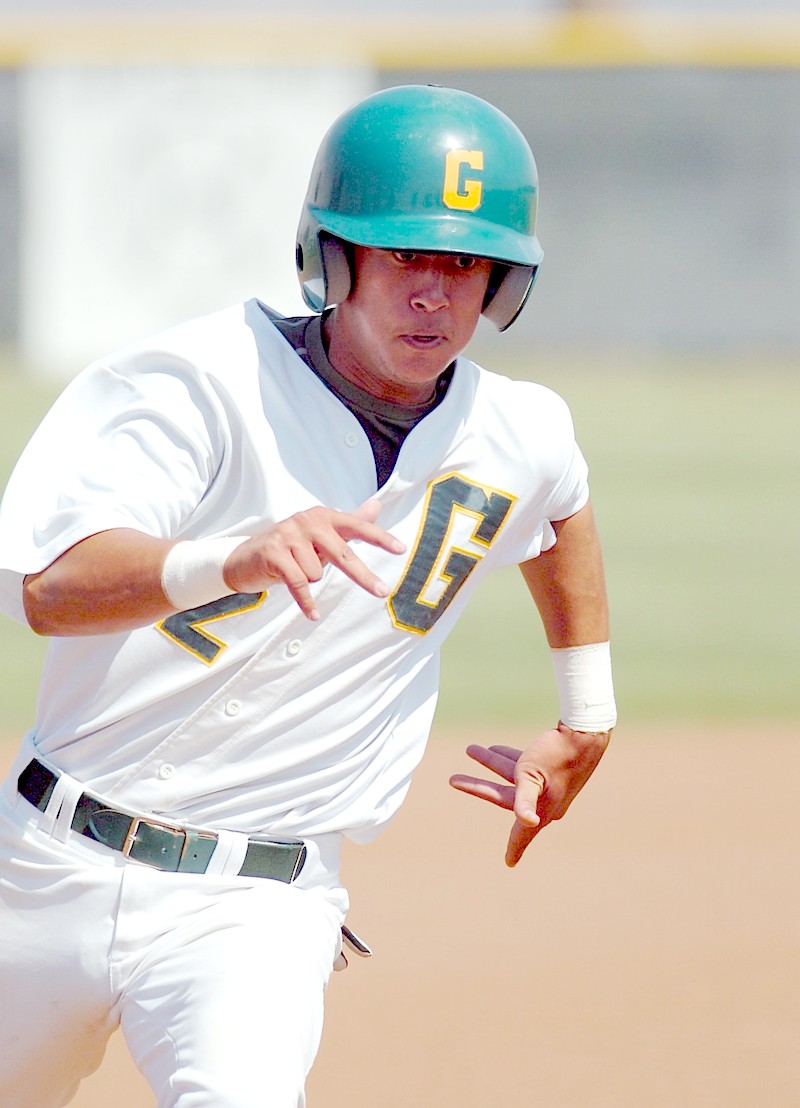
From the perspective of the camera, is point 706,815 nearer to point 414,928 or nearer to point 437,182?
point 414,928

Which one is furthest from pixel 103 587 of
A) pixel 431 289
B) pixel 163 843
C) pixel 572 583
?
pixel 572 583

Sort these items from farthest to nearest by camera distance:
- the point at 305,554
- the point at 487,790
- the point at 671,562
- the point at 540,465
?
1. the point at 671,562
2. the point at 487,790
3. the point at 540,465
4. the point at 305,554

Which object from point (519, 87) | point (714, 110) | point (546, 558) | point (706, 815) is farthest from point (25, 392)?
point (546, 558)

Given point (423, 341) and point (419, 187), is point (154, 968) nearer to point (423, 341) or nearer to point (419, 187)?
A: point (423, 341)

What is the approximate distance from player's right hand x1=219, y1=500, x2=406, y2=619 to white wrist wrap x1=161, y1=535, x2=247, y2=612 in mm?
22

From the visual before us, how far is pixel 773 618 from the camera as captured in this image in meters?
10.3

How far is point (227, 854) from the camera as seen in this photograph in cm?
275

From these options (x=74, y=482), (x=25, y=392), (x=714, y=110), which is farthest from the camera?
(x=714, y=110)

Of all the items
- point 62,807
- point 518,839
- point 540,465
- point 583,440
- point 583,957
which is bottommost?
point 583,440

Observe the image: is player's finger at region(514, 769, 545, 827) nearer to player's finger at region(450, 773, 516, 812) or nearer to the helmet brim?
player's finger at region(450, 773, 516, 812)

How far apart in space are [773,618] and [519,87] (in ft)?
34.3

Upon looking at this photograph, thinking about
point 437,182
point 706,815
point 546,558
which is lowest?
point 706,815

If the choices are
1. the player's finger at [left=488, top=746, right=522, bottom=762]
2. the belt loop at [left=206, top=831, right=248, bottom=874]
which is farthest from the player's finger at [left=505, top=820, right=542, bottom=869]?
the belt loop at [left=206, top=831, right=248, bottom=874]

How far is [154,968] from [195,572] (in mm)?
696
